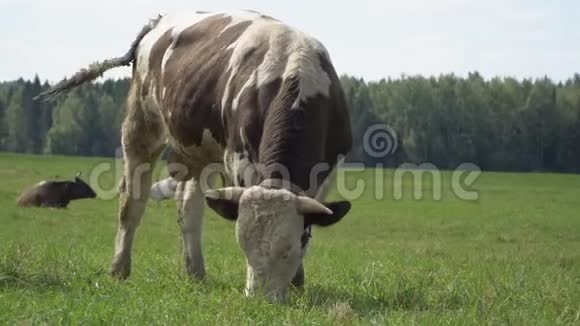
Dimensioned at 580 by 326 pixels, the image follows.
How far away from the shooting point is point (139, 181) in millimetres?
10195

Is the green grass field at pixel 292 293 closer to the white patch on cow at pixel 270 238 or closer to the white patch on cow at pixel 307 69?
the white patch on cow at pixel 270 238

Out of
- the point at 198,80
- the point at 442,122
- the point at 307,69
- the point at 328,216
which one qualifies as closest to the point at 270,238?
the point at 328,216

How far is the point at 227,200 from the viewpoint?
6.79m

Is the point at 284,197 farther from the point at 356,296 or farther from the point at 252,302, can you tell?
the point at 356,296

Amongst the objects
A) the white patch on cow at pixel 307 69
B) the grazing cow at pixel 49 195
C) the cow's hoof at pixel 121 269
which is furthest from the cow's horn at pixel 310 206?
the grazing cow at pixel 49 195

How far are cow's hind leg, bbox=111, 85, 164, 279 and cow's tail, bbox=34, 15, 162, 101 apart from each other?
1.91 ft

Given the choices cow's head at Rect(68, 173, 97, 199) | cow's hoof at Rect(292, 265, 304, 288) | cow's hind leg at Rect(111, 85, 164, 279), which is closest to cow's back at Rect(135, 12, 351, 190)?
cow's hind leg at Rect(111, 85, 164, 279)

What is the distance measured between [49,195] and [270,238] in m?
23.6

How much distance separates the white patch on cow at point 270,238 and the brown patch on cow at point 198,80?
202 centimetres

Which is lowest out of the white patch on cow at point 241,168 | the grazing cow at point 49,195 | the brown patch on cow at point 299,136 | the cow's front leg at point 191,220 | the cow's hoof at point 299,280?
the grazing cow at point 49,195

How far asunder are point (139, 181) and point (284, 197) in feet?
13.4

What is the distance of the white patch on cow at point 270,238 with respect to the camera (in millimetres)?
6457

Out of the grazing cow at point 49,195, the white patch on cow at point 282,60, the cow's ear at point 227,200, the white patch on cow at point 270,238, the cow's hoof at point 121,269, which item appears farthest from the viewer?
the grazing cow at point 49,195

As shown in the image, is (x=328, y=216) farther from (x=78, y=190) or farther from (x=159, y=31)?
(x=78, y=190)
